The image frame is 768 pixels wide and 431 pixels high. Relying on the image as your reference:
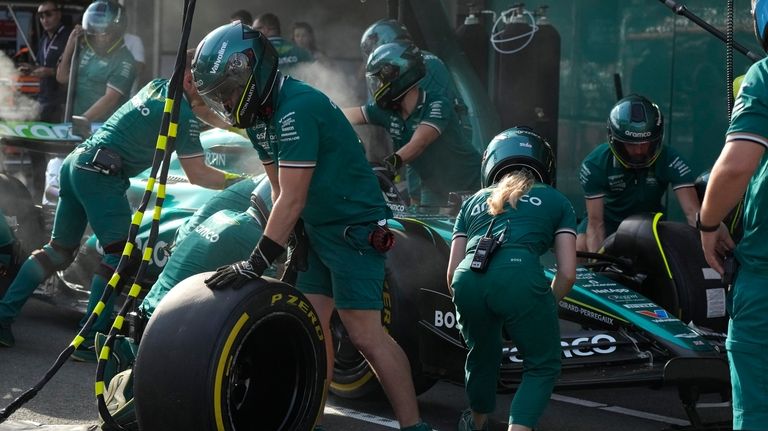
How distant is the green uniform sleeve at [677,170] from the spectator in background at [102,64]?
16.3ft

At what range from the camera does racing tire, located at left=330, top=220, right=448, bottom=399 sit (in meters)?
6.01

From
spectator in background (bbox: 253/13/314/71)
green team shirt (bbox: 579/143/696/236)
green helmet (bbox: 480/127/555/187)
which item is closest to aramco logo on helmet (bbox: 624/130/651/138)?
green team shirt (bbox: 579/143/696/236)

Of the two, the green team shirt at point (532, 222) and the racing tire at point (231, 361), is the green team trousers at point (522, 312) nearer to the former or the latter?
the green team shirt at point (532, 222)

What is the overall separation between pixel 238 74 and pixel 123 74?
5719 mm

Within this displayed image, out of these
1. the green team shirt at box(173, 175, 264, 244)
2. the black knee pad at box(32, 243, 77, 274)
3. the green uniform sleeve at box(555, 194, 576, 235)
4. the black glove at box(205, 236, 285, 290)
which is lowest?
the black knee pad at box(32, 243, 77, 274)

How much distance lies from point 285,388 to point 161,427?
65cm

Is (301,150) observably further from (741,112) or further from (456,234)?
(741,112)

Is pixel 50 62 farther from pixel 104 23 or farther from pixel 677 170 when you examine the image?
pixel 677 170

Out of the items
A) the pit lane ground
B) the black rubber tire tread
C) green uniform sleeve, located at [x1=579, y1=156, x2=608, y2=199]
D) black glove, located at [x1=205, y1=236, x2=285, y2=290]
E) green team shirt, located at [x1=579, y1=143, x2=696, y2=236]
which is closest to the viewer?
black glove, located at [x1=205, y1=236, x2=285, y2=290]

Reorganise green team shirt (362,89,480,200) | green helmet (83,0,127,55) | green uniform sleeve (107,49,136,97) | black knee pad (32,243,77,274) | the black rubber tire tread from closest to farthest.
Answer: the black rubber tire tread
black knee pad (32,243,77,274)
green team shirt (362,89,480,200)
green helmet (83,0,127,55)
green uniform sleeve (107,49,136,97)

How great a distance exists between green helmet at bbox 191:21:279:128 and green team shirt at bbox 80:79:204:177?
179 cm

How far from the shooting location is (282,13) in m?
12.9

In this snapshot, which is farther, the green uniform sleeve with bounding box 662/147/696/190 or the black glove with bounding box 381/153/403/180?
the green uniform sleeve with bounding box 662/147/696/190

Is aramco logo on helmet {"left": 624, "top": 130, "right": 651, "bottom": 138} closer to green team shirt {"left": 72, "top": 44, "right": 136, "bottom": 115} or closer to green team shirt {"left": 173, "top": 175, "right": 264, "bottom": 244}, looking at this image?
green team shirt {"left": 173, "top": 175, "right": 264, "bottom": 244}
